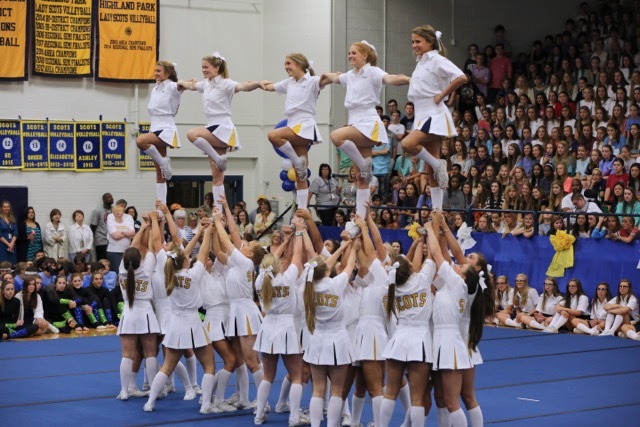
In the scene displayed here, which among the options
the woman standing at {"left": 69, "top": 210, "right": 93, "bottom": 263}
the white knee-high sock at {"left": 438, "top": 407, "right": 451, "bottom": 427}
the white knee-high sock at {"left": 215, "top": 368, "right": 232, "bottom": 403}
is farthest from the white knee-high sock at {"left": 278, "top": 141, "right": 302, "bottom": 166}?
the woman standing at {"left": 69, "top": 210, "right": 93, "bottom": 263}

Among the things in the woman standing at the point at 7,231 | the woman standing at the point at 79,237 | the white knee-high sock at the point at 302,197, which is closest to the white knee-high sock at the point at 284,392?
the white knee-high sock at the point at 302,197

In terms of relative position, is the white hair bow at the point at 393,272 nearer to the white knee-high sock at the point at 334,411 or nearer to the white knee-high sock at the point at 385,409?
the white knee-high sock at the point at 385,409

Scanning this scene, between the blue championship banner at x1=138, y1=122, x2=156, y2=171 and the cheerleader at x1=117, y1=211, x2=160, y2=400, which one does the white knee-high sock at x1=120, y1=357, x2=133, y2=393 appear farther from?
the blue championship banner at x1=138, y1=122, x2=156, y2=171

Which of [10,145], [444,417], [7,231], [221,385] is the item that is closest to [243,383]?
[221,385]

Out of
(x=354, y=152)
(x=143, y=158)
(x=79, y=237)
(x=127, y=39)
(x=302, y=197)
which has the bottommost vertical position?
(x=79, y=237)

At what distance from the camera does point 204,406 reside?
10039 mm

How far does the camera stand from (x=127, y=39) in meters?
19.8

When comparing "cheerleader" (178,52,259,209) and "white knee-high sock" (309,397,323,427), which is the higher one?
"cheerleader" (178,52,259,209)

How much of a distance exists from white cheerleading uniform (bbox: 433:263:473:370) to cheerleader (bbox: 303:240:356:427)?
972mm

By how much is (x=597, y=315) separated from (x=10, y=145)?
10.6m

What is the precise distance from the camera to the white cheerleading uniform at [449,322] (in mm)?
8055

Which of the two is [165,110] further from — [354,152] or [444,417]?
[444,417]

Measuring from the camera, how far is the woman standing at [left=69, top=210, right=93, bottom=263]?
18.8m

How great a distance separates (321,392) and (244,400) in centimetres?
157
